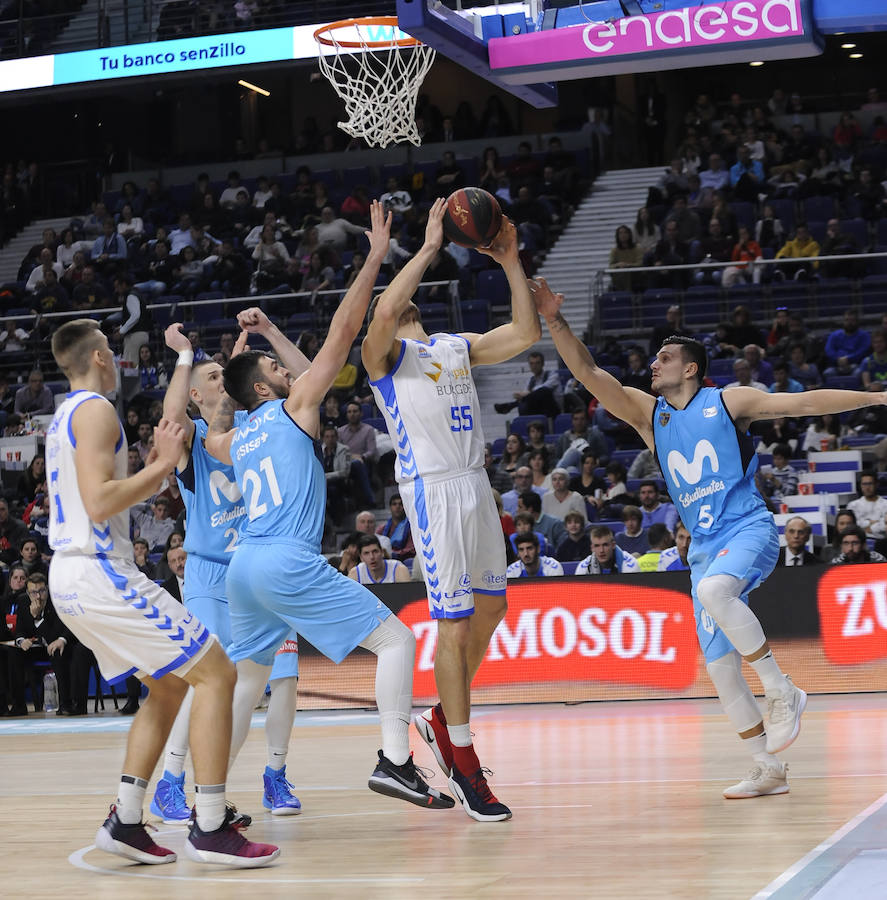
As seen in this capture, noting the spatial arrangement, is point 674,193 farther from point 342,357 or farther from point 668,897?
point 668,897

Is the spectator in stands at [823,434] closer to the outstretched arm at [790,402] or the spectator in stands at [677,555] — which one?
the spectator in stands at [677,555]

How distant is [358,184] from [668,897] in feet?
62.8

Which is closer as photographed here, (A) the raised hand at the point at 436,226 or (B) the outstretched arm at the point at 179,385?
(B) the outstretched arm at the point at 179,385

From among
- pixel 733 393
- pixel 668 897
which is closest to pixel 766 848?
pixel 668 897

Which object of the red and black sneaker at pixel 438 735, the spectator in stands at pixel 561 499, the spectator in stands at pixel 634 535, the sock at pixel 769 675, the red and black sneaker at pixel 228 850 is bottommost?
the red and black sneaker at pixel 228 850

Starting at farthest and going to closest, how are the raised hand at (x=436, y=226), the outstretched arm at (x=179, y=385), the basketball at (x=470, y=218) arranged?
1. the basketball at (x=470, y=218)
2. the raised hand at (x=436, y=226)
3. the outstretched arm at (x=179, y=385)

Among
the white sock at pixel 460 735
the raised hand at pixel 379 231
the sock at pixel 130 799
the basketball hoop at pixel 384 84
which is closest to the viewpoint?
the sock at pixel 130 799

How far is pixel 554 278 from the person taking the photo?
19.5m

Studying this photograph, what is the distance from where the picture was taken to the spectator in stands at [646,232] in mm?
18688

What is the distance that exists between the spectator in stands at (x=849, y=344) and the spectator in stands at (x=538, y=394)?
314cm

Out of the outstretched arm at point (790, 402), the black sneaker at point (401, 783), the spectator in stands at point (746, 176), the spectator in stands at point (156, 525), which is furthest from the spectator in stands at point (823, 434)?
the black sneaker at point (401, 783)

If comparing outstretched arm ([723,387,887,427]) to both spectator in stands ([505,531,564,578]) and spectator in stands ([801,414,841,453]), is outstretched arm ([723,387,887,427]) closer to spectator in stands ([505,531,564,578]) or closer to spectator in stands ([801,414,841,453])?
spectator in stands ([505,531,564,578])

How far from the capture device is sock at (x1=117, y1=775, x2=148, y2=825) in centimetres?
514

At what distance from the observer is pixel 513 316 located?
20.1 ft
